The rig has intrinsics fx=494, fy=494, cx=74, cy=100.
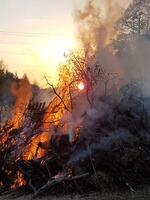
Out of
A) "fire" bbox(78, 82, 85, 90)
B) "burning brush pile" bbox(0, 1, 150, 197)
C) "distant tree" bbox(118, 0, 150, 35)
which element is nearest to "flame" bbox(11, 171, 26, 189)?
"burning brush pile" bbox(0, 1, 150, 197)

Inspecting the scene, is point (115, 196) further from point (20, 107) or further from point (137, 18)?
point (137, 18)

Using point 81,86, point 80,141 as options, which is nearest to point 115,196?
point 80,141

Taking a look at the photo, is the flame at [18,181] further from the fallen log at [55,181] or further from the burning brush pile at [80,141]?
the fallen log at [55,181]

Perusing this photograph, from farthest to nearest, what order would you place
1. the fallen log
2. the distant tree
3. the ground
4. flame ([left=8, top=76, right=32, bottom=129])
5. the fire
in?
the distant tree < the fire < flame ([left=8, top=76, right=32, bottom=129]) < the fallen log < the ground

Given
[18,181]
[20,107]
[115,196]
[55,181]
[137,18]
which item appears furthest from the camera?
[137,18]

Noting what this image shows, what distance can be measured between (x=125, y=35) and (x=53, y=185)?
53.6 feet

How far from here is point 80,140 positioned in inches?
596

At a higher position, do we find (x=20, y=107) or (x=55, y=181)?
(x=20, y=107)

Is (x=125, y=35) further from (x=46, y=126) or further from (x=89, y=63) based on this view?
(x=46, y=126)

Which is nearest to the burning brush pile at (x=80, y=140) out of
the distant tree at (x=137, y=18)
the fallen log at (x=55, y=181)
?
the fallen log at (x=55, y=181)

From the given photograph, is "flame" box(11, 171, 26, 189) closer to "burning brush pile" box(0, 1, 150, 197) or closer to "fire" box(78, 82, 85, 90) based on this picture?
"burning brush pile" box(0, 1, 150, 197)

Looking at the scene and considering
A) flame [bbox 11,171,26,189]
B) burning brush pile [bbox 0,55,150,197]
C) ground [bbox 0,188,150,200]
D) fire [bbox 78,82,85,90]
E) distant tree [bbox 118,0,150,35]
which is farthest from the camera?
distant tree [bbox 118,0,150,35]

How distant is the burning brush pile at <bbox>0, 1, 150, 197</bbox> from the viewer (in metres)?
13.8

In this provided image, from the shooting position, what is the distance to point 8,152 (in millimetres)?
15898
